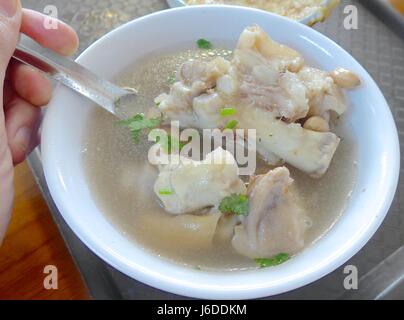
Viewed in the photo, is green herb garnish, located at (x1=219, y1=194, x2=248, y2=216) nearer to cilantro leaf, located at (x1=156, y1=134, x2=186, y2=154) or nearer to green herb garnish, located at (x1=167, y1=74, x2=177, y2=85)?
cilantro leaf, located at (x1=156, y1=134, x2=186, y2=154)

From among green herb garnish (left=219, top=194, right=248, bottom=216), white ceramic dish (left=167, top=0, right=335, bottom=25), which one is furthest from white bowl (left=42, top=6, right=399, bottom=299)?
white ceramic dish (left=167, top=0, right=335, bottom=25)

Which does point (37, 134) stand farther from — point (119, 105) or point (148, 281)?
point (148, 281)

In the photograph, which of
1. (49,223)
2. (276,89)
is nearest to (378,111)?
(276,89)

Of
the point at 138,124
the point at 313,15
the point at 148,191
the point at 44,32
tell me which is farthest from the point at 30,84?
the point at 313,15

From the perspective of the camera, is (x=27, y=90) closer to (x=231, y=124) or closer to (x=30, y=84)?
(x=30, y=84)

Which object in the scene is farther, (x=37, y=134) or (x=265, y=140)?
(x=37, y=134)

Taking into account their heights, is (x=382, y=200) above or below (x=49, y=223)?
above
